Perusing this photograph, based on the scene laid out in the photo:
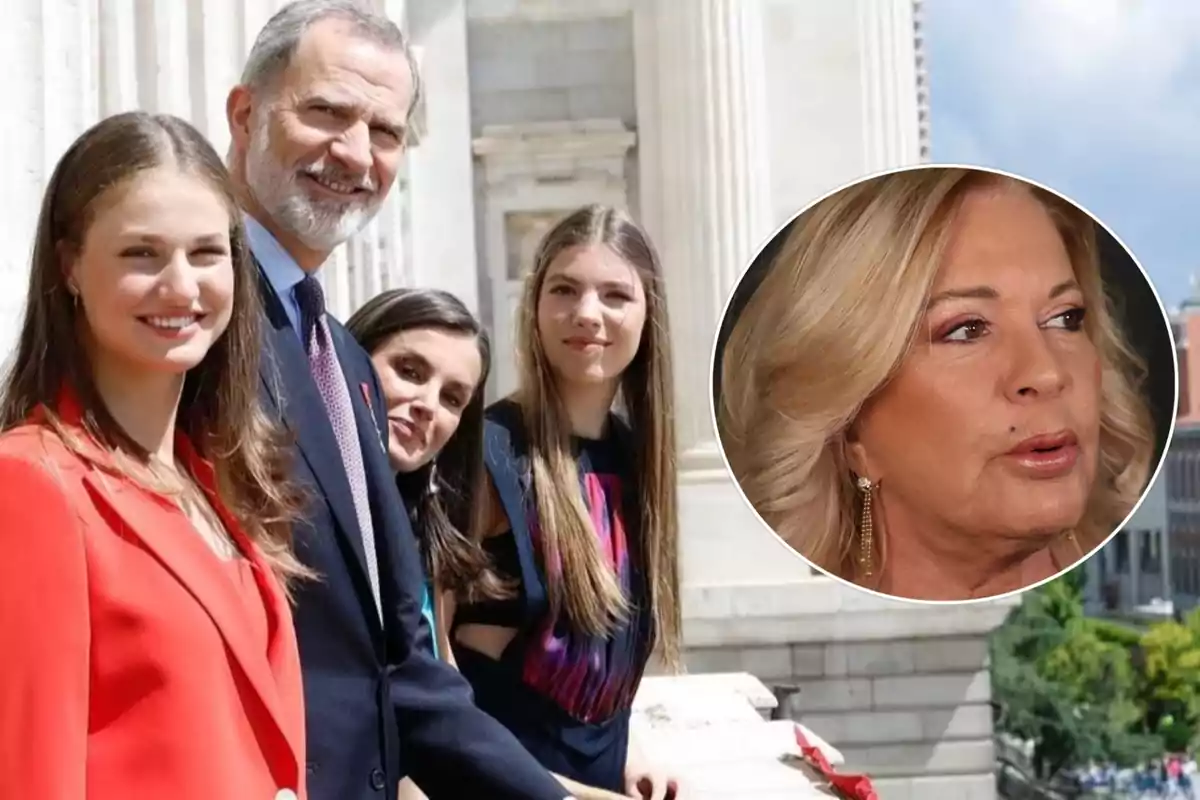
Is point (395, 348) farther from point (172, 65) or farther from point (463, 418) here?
point (172, 65)

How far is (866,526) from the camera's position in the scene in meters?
3.01

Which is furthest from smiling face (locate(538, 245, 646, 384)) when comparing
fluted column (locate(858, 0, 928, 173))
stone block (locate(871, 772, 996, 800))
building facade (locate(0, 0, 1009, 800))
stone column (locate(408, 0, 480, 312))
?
stone column (locate(408, 0, 480, 312))

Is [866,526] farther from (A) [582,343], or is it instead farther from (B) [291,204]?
(B) [291,204]

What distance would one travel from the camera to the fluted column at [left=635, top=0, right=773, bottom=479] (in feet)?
44.2

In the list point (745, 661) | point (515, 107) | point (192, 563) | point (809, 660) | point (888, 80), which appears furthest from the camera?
point (515, 107)

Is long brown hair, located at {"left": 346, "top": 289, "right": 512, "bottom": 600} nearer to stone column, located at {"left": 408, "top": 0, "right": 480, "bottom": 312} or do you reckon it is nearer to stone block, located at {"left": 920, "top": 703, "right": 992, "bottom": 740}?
stone block, located at {"left": 920, "top": 703, "right": 992, "bottom": 740}

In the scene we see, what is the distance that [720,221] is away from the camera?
13539mm

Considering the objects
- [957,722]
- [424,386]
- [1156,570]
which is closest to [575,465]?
[424,386]

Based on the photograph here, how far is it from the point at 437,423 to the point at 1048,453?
49.4 inches

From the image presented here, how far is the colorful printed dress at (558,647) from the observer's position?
3.01 meters

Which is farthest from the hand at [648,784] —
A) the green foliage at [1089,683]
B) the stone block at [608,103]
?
the green foliage at [1089,683]

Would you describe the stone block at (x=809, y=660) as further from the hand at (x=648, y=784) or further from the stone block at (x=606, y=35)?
the hand at (x=648, y=784)

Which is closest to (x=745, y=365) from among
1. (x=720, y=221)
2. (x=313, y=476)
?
(x=313, y=476)

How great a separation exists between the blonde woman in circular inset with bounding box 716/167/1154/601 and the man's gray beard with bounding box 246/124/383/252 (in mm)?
983
